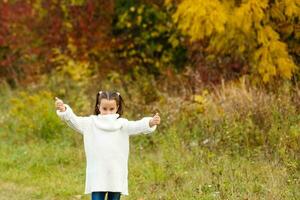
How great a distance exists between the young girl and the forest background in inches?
73.6

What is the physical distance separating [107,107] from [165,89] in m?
7.01

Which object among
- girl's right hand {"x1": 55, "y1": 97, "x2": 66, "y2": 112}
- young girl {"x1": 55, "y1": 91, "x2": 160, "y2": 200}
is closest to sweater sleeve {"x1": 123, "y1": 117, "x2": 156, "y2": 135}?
young girl {"x1": 55, "y1": 91, "x2": 160, "y2": 200}

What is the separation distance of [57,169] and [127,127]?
373cm

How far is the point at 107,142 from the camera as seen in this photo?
6.59 metres

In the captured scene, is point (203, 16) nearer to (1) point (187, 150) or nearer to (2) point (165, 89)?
(2) point (165, 89)

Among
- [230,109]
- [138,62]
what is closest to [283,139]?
[230,109]

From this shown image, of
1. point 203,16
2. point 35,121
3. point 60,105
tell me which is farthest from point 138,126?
point 203,16

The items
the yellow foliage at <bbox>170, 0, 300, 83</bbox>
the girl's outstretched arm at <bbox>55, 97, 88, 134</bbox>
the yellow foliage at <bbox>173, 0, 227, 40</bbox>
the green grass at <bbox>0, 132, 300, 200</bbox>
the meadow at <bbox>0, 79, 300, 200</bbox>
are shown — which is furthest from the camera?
the yellow foliage at <bbox>173, 0, 227, 40</bbox>

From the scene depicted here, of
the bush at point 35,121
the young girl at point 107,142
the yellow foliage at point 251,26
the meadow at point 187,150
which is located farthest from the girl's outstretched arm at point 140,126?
the yellow foliage at point 251,26

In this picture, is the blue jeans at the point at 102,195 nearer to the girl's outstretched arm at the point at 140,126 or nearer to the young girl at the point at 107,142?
the young girl at the point at 107,142

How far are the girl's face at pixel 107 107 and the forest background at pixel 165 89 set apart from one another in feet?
6.73

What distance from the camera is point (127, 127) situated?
6.62m

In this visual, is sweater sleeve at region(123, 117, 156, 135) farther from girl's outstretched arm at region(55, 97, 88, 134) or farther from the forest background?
the forest background

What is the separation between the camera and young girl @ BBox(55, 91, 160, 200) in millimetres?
6586
